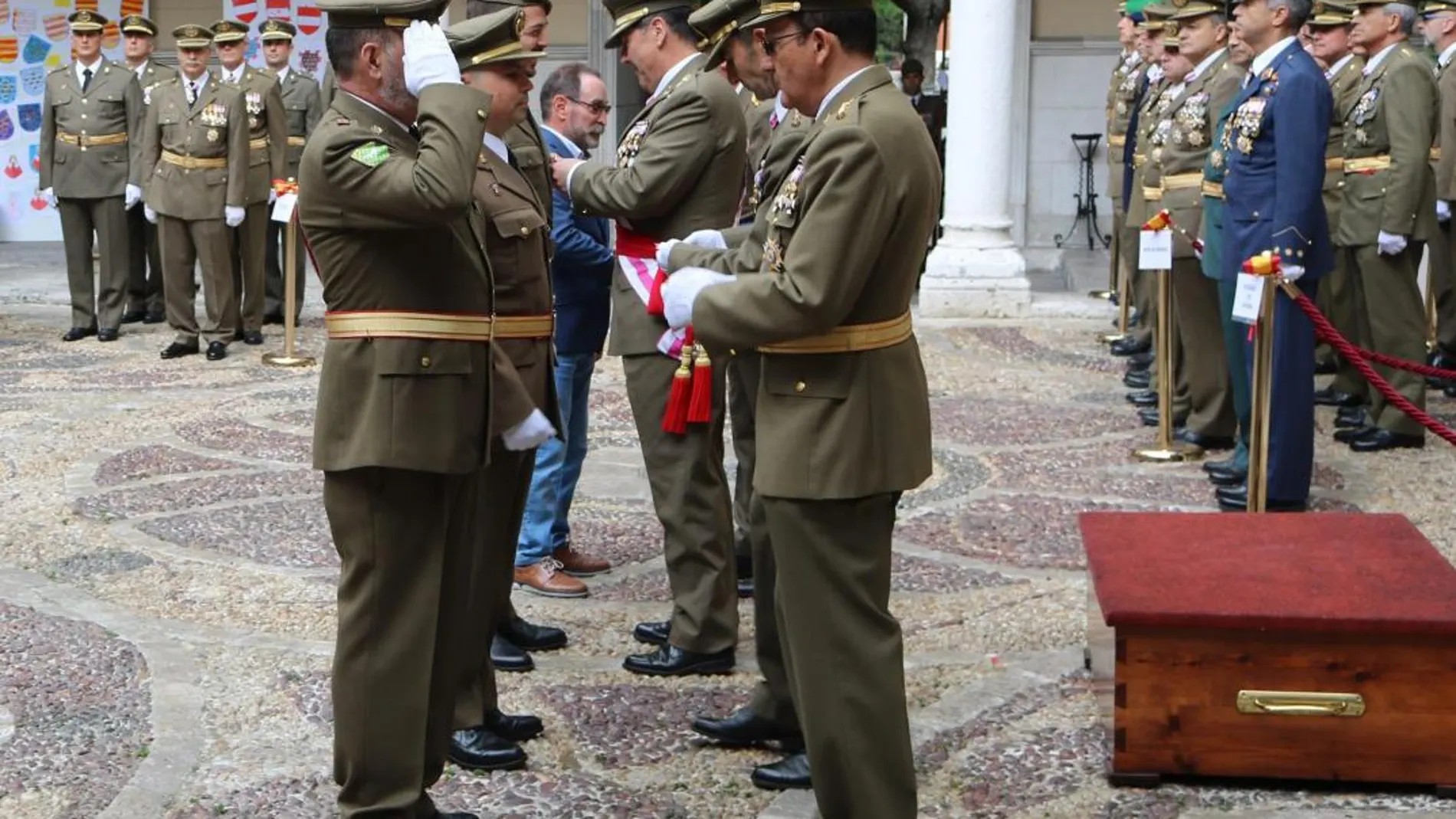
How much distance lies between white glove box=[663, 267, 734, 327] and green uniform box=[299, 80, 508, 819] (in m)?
0.44

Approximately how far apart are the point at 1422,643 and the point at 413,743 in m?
2.28

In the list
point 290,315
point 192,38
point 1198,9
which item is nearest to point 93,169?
point 192,38

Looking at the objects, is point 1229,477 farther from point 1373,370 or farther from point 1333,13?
point 1333,13

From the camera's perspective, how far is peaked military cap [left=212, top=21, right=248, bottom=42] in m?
12.2

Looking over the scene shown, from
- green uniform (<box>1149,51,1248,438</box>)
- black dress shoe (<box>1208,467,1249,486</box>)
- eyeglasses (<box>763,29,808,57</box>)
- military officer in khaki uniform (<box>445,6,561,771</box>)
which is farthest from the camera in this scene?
green uniform (<box>1149,51,1248,438</box>)

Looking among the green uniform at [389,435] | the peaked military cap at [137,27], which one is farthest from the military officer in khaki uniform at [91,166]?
the green uniform at [389,435]

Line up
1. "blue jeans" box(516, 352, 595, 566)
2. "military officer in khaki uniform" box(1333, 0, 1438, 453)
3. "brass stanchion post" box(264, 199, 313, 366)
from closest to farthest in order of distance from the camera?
"blue jeans" box(516, 352, 595, 566)
"military officer in khaki uniform" box(1333, 0, 1438, 453)
"brass stanchion post" box(264, 199, 313, 366)

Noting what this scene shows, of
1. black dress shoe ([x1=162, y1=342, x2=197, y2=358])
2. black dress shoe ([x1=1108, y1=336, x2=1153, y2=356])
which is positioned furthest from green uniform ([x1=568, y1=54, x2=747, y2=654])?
black dress shoe ([x1=162, y1=342, x2=197, y2=358])

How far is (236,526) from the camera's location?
7.12 m

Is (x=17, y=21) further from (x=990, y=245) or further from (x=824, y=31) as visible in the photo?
(x=824, y=31)

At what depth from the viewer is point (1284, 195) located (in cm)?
691

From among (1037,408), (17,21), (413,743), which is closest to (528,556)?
(413,743)

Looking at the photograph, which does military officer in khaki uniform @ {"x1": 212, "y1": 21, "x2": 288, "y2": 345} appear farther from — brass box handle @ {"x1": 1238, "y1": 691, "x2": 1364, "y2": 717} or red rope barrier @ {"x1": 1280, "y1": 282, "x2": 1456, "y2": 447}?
brass box handle @ {"x1": 1238, "y1": 691, "x2": 1364, "y2": 717}

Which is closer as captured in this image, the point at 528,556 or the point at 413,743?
the point at 413,743
